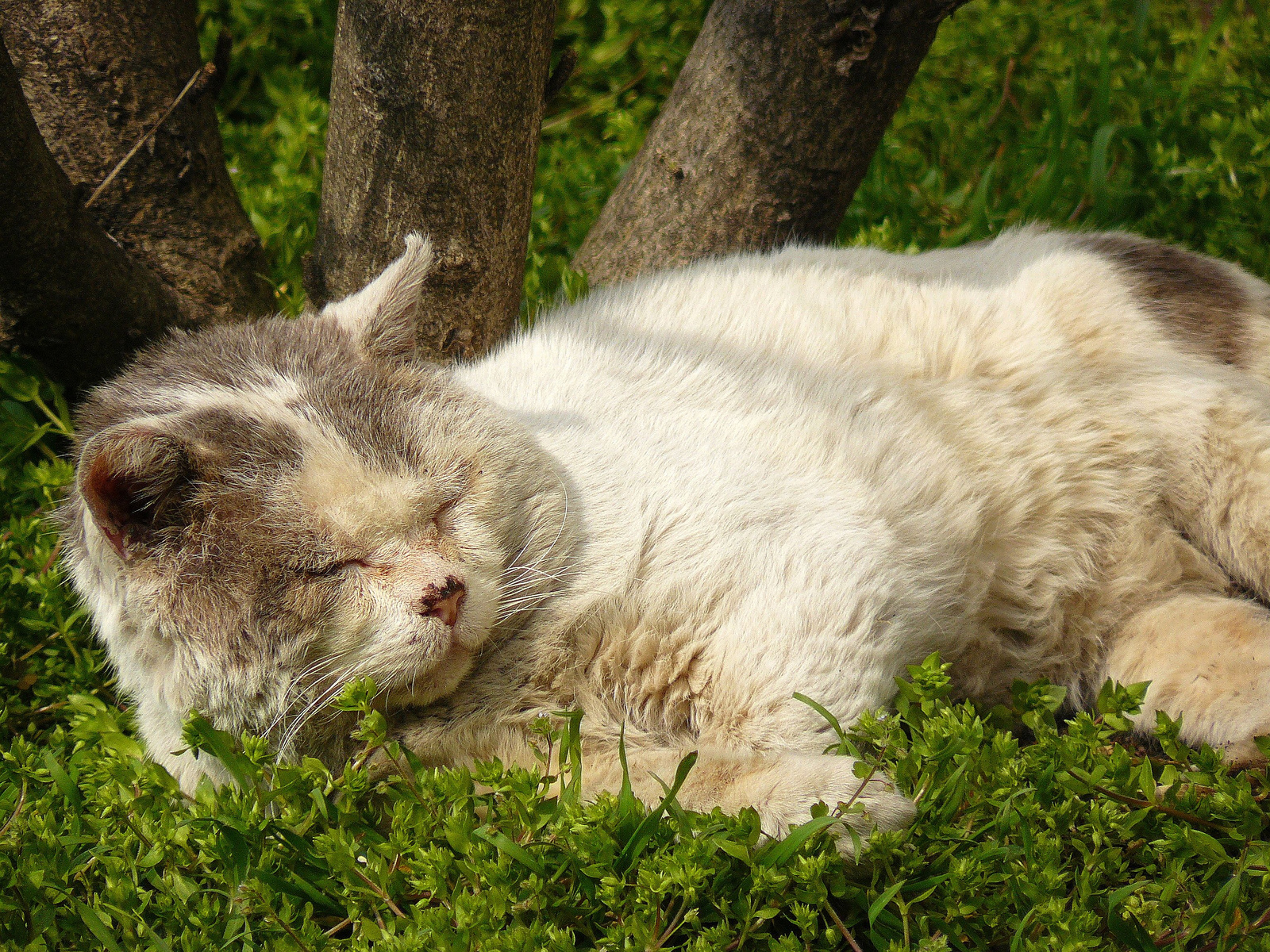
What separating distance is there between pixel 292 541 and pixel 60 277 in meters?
1.39

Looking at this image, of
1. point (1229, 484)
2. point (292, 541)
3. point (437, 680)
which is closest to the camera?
point (292, 541)

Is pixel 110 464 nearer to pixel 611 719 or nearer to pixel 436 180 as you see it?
pixel 611 719

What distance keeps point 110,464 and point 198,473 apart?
154 millimetres

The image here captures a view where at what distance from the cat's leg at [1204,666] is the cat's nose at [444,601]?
61.6 inches

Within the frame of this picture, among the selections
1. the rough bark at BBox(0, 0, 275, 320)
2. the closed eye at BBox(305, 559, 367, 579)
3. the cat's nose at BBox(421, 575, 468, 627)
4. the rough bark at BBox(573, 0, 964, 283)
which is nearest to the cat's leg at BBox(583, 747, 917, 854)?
the cat's nose at BBox(421, 575, 468, 627)

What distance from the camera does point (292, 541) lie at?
1841 mm

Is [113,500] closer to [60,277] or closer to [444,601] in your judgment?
[444,601]

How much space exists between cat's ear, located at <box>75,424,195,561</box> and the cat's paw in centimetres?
119

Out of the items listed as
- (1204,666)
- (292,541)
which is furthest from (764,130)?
(292,541)

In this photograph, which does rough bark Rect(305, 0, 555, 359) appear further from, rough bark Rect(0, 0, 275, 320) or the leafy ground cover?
the leafy ground cover

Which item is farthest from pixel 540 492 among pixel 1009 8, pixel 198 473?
pixel 1009 8

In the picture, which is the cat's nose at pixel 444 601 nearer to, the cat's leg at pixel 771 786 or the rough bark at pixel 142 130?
the cat's leg at pixel 771 786

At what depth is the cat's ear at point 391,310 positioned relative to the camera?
230 centimetres

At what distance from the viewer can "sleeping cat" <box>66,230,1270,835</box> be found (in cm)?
187
